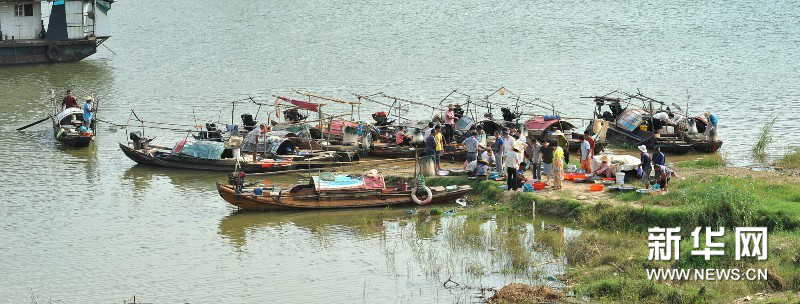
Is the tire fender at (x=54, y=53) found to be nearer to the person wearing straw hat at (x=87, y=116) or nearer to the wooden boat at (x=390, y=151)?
the person wearing straw hat at (x=87, y=116)

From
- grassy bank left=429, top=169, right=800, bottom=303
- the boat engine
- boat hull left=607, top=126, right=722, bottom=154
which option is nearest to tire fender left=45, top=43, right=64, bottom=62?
the boat engine

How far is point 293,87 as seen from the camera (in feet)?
137

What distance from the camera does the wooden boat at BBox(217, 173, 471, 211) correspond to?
2277cm

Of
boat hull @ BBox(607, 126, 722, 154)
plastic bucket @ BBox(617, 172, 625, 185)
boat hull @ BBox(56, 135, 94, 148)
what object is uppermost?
boat hull @ BBox(56, 135, 94, 148)

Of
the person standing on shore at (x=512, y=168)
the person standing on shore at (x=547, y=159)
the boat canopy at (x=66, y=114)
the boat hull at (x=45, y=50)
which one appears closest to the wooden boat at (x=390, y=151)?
the person standing on shore at (x=512, y=168)

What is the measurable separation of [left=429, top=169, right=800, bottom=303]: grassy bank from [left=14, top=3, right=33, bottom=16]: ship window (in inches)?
1182

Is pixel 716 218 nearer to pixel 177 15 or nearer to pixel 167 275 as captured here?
pixel 167 275

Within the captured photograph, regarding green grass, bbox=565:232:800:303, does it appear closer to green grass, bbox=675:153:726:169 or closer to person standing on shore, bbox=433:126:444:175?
person standing on shore, bbox=433:126:444:175

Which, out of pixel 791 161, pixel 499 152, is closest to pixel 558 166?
pixel 499 152

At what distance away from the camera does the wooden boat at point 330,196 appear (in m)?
22.8

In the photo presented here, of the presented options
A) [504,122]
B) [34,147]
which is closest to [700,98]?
[504,122]

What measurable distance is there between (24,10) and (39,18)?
2.67ft

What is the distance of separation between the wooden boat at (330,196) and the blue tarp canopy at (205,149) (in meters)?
4.74

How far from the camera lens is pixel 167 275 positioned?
19.5 metres
